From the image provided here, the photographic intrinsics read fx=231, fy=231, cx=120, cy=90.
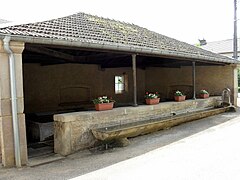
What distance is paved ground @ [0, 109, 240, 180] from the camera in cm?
381

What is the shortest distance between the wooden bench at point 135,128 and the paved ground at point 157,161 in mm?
252

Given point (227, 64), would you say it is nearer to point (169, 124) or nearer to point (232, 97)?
point (232, 97)

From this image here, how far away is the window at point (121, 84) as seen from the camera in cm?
1139

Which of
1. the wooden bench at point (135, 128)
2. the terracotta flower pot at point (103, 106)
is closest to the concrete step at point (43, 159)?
the wooden bench at point (135, 128)

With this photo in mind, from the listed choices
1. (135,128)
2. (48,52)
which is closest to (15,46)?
(48,52)

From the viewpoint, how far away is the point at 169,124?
23.9ft

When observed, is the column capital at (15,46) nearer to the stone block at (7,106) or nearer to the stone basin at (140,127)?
the stone block at (7,106)

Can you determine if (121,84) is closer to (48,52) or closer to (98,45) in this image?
(48,52)

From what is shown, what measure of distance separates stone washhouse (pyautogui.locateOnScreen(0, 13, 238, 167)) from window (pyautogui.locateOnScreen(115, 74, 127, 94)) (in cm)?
5

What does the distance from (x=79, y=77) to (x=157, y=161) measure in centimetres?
Result: 618

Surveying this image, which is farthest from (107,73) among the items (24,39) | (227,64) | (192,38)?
(192,38)

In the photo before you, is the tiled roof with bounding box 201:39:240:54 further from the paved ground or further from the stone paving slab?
the stone paving slab

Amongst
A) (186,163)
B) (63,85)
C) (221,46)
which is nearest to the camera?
(186,163)

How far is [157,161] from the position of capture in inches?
173
